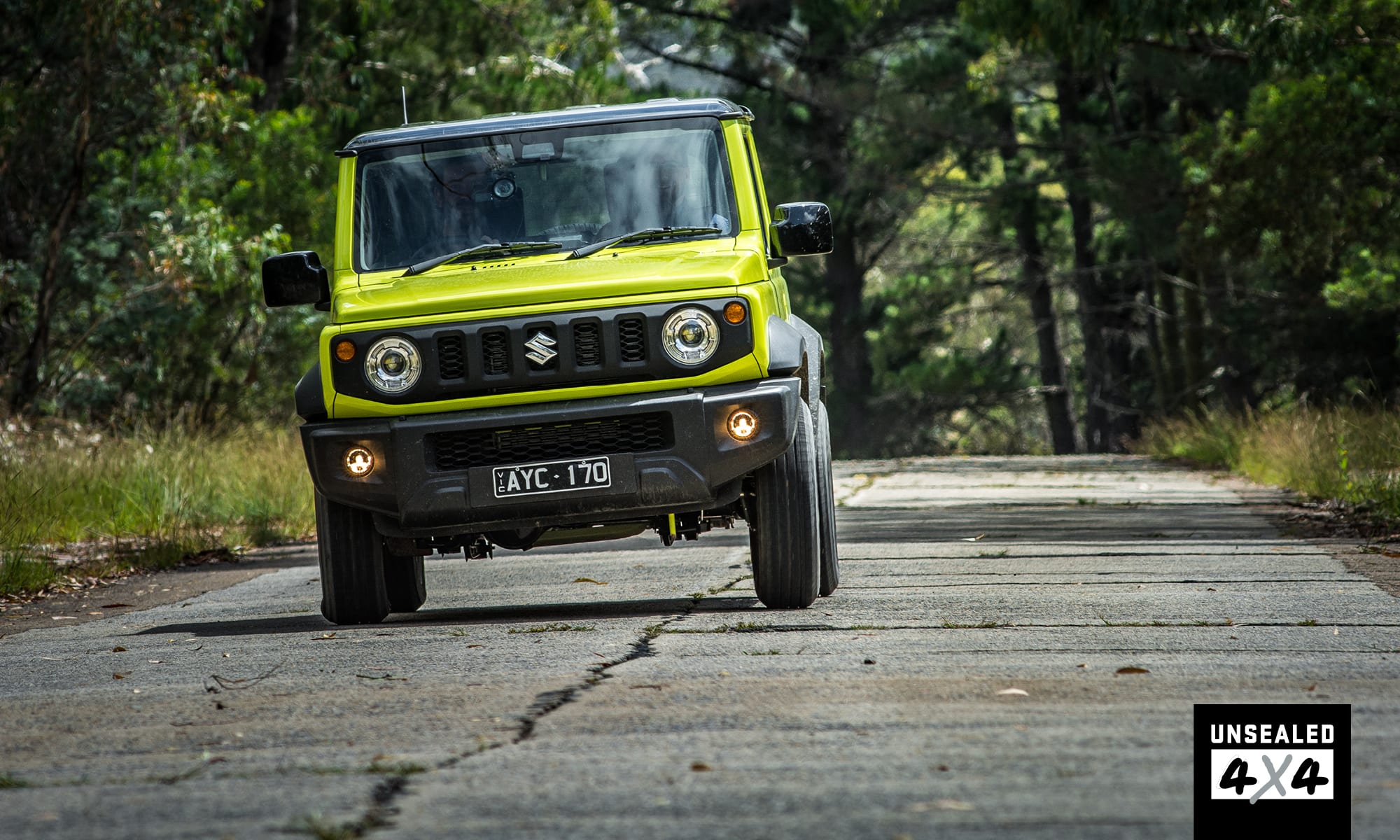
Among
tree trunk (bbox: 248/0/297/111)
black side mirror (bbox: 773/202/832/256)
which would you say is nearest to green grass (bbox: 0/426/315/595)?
black side mirror (bbox: 773/202/832/256)

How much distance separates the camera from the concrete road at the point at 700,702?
3.73 m

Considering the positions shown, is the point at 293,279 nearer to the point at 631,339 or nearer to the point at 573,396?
the point at 573,396

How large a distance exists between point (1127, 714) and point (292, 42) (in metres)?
20.2

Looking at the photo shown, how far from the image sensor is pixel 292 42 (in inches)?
912

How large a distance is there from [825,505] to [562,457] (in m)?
1.22

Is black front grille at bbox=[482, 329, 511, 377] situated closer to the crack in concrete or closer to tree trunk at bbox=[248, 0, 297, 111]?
the crack in concrete

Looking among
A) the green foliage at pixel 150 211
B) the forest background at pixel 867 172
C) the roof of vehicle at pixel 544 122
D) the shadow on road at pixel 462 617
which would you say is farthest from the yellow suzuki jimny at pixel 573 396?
the green foliage at pixel 150 211

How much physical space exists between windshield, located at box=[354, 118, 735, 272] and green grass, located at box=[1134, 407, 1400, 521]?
18.3 ft

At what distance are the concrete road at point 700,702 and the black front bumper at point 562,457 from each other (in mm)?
466

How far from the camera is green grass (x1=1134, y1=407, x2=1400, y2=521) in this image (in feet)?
40.6

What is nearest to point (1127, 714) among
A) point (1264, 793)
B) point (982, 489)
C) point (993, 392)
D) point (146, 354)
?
point (1264, 793)

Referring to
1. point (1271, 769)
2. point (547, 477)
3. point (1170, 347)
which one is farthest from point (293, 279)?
point (1170, 347)

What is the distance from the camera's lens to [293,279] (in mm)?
8031

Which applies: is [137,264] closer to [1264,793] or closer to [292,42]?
[292,42]
